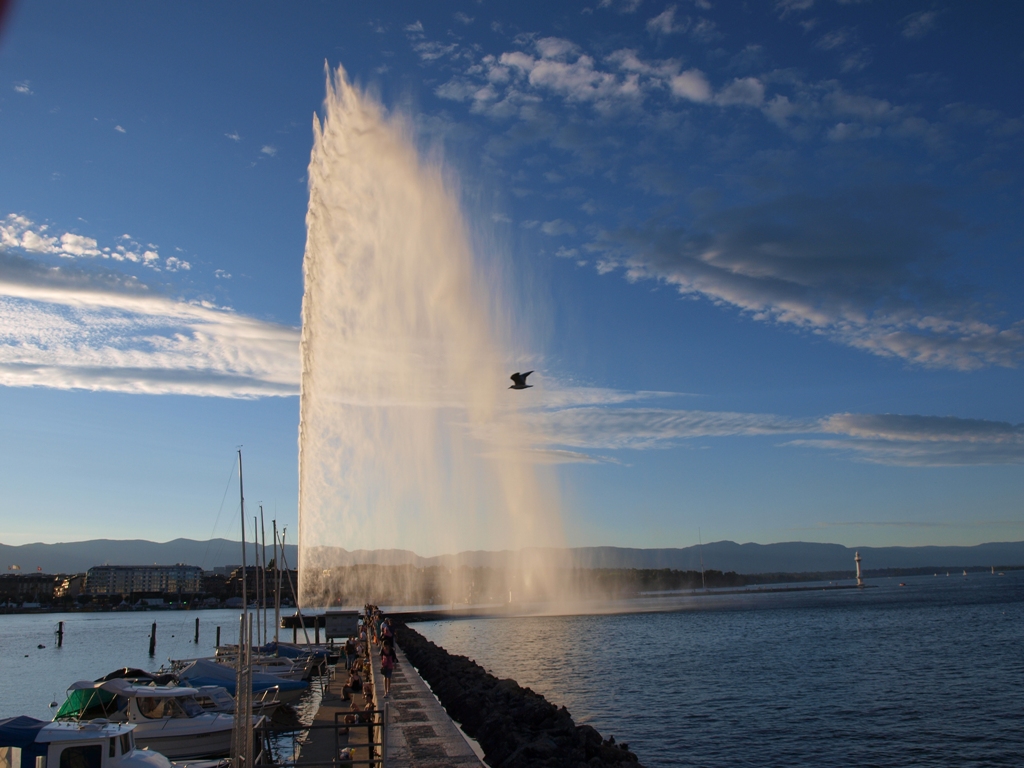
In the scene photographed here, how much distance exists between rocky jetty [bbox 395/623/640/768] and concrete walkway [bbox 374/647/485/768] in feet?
6.17

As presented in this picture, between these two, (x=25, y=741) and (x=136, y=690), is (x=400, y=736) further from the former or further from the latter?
(x=136, y=690)

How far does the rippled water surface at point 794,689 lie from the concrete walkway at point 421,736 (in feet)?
26.5

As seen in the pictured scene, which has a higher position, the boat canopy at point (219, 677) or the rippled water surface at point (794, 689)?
the boat canopy at point (219, 677)

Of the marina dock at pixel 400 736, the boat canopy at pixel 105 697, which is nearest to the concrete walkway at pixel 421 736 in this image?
the marina dock at pixel 400 736

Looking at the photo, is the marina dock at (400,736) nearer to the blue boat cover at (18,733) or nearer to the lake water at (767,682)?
the blue boat cover at (18,733)

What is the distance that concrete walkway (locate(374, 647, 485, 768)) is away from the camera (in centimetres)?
1557

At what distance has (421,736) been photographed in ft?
59.7

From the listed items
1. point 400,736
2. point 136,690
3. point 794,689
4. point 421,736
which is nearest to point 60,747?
point 400,736

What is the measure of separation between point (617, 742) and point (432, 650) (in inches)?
1126

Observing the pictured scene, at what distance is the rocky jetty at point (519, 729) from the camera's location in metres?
19.1

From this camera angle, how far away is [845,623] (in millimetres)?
84000

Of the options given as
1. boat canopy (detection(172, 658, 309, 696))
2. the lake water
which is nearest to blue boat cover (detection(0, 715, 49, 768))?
the lake water

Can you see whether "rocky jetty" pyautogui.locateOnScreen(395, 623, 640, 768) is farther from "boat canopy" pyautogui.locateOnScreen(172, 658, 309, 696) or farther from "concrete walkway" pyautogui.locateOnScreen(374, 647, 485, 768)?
"boat canopy" pyautogui.locateOnScreen(172, 658, 309, 696)

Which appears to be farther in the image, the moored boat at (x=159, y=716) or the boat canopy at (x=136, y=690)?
the boat canopy at (x=136, y=690)
